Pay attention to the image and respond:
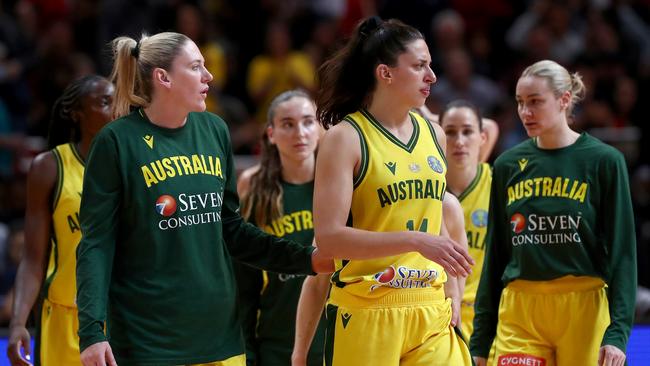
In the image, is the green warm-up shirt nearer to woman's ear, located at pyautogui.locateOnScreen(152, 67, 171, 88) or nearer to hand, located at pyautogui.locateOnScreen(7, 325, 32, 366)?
woman's ear, located at pyautogui.locateOnScreen(152, 67, 171, 88)

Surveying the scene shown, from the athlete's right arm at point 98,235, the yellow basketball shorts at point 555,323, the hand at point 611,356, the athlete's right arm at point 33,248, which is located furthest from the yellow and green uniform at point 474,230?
the athlete's right arm at point 98,235

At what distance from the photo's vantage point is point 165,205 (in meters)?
3.90

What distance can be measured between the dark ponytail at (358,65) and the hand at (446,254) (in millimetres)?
765

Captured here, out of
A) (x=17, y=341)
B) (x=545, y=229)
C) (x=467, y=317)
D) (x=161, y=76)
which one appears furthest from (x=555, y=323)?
(x=17, y=341)

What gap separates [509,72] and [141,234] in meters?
8.37

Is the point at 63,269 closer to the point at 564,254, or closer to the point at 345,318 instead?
the point at 345,318

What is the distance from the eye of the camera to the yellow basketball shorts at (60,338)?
5047 mm

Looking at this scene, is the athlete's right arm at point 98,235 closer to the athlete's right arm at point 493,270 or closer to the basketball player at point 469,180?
the athlete's right arm at point 493,270

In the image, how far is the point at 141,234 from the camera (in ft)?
12.8

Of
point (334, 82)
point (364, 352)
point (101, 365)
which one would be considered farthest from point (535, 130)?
point (101, 365)

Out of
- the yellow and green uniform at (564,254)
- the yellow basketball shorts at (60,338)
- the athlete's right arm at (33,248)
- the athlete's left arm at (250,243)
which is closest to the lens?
the athlete's left arm at (250,243)

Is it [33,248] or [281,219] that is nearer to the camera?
[33,248]

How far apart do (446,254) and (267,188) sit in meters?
2.27

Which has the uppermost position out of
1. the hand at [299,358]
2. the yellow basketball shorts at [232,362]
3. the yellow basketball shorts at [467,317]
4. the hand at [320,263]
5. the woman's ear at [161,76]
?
the woman's ear at [161,76]
